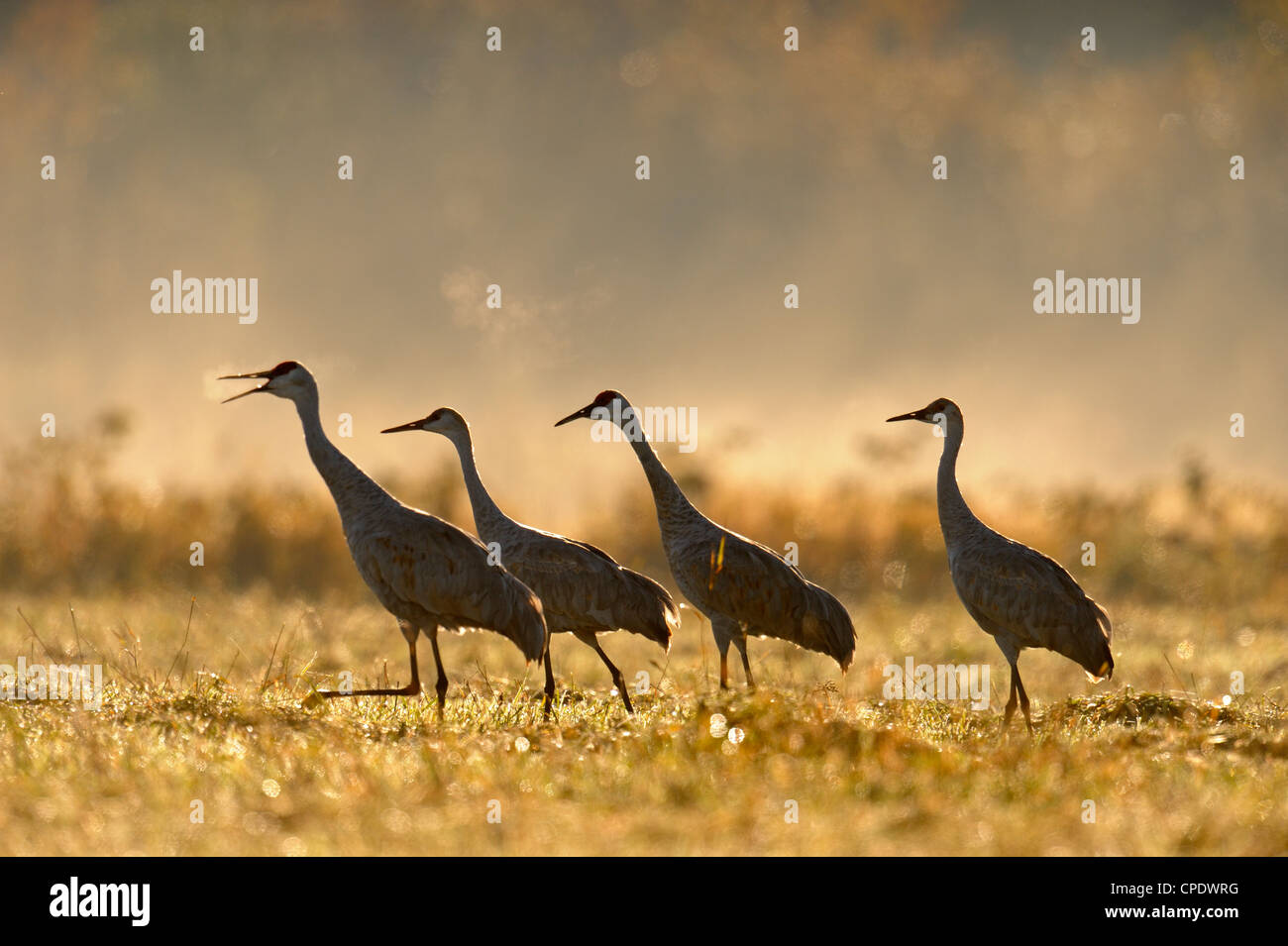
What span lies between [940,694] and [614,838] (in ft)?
17.9

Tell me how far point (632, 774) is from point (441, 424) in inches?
152

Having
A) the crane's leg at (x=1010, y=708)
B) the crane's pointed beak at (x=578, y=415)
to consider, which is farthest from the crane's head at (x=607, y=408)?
the crane's leg at (x=1010, y=708)

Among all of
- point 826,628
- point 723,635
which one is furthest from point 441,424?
point 826,628

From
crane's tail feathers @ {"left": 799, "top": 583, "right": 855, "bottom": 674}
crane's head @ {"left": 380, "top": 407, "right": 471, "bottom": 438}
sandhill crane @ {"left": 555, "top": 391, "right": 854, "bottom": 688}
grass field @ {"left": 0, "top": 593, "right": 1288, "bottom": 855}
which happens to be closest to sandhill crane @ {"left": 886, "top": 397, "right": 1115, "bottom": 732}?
grass field @ {"left": 0, "top": 593, "right": 1288, "bottom": 855}

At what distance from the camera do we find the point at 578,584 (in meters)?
8.58

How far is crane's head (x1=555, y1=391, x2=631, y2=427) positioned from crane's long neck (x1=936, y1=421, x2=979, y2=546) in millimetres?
2155

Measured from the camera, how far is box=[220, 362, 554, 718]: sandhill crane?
7.81 m

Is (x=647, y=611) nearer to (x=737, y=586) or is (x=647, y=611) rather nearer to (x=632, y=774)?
(x=737, y=586)

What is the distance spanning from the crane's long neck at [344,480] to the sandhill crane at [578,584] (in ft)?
2.64

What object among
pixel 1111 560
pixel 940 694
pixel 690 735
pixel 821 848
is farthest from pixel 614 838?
pixel 1111 560

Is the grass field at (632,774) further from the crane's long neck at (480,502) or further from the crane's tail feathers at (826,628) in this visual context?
the crane's long neck at (480,502)

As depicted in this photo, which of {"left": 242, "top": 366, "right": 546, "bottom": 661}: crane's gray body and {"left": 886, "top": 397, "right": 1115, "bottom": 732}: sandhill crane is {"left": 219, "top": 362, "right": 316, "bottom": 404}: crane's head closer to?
{"left": 242, "top": 366, "right": 546, "bottom": 661}: crane's gray body

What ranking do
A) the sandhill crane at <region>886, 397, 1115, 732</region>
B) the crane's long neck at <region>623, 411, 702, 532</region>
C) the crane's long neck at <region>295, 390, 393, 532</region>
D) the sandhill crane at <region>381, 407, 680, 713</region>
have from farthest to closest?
the crane's long neck at <region>623, 411, 702, 532</region> < the sandhill crane at <region>381, 407, 680, 713</region> < the sandhill crane at <region>886, 397, 1115, 732</region> < the crane's long neck at <region>295, 390, 393, 532</region>
